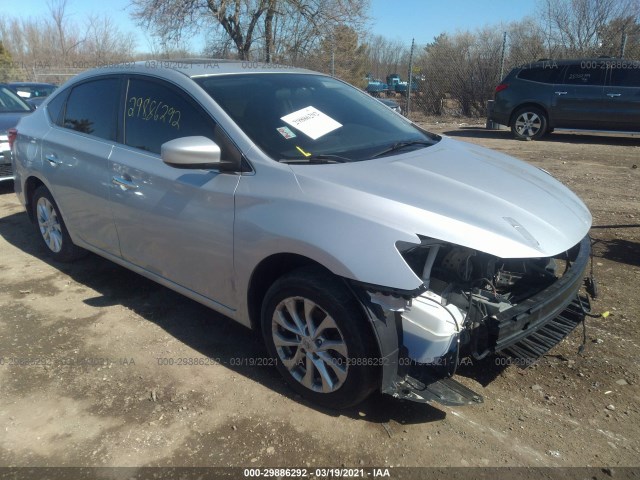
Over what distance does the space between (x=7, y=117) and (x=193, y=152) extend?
6785 millimetres

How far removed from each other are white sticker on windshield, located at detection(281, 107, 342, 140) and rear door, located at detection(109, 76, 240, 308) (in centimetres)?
45

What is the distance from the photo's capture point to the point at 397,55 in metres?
33.9

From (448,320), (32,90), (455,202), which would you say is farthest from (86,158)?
(32,90)

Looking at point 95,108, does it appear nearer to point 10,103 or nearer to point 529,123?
point 10,103

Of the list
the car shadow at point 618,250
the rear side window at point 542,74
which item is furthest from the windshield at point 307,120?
the rear side window at point 542,74

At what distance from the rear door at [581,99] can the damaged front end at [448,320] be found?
33.1 feet

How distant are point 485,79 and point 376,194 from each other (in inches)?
657

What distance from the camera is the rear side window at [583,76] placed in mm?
11281

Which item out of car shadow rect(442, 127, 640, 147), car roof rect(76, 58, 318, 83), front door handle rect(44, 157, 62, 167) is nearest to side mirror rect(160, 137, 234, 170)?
car roof rect(76, 58, 318, 83)

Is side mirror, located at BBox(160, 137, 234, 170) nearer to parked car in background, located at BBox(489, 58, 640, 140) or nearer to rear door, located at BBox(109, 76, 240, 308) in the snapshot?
rear door, located at BBox(109, 76, 240, 308)

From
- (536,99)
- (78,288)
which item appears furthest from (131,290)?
(536,99)

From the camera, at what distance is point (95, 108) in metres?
4.04

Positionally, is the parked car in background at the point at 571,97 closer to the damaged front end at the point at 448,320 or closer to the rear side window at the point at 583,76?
the rear side window at the point at 583,76

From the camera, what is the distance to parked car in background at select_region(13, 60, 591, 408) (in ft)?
7.92
